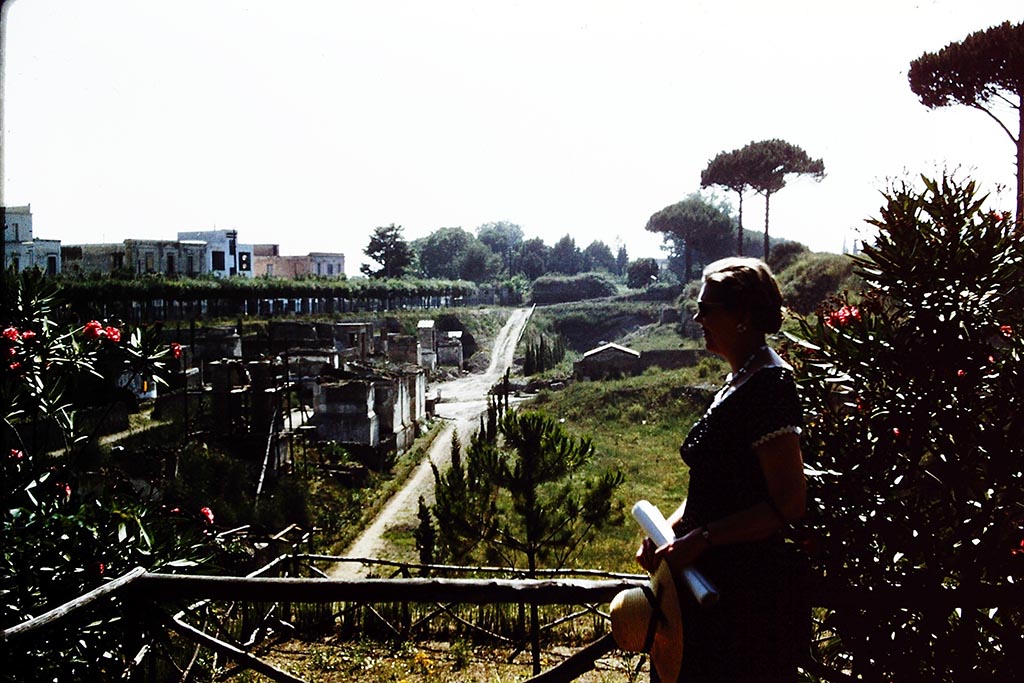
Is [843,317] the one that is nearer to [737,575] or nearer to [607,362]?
[737,575]

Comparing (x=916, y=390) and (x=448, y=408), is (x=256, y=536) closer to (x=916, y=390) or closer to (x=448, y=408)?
(x=448, y=408)

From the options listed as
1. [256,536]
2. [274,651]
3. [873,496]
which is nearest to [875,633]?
[873,496]

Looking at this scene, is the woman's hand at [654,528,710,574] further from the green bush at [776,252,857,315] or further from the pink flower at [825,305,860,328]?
the green bush at [776,252,857,315]

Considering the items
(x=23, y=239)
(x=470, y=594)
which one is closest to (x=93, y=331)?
(x=470, y=594)

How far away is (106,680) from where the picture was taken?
7.41 feet

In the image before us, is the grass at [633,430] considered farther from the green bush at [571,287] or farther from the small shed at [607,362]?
the green bush at [571,287]

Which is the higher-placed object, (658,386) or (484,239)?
(484,239)

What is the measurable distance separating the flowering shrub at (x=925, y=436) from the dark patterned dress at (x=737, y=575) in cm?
73

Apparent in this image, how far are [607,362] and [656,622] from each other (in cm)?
812

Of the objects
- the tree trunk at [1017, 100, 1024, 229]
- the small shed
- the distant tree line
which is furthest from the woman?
the distant tree line

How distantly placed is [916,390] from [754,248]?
801cm

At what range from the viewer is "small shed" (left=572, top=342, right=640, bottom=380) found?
8.84 meters

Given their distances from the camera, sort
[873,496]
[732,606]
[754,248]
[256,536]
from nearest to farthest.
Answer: [732,606], [873,496], [256,536], [754,248]

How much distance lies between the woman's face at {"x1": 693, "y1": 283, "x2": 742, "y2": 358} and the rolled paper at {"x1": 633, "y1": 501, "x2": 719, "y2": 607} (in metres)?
0.26
